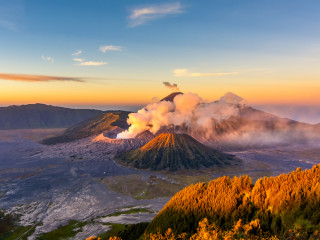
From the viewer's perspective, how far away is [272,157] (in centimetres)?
17300

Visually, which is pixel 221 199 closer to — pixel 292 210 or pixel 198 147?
A: pixel 292 210

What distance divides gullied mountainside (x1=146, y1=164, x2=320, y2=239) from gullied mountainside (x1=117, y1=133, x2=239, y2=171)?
87548 mm

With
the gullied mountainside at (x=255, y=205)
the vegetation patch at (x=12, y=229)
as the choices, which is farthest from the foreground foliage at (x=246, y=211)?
the vegetation patch at (x=12, y=229)

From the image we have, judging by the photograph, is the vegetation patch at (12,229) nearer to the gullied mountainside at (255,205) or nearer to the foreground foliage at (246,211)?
the foreground foliage at (246,211)

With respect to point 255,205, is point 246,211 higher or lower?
lower

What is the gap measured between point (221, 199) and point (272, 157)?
481ft

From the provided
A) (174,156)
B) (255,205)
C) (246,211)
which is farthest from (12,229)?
(174,156)

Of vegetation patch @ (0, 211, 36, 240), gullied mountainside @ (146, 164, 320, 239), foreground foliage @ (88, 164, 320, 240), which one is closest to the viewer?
foreground foliage @ (88, 164, 320, 240)

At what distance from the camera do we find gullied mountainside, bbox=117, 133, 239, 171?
144m

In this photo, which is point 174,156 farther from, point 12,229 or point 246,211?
point 246,211

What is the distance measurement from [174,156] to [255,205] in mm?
109766

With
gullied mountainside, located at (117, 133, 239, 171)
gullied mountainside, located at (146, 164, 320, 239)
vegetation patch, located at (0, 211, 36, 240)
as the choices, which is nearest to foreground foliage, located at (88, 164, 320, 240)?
gullied mountainside, located at (146, 164, 320, 239)

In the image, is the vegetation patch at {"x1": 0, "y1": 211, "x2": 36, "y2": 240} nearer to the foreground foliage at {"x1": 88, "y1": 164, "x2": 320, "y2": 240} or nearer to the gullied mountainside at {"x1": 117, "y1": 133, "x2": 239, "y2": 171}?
the foreground foliage at {"x1": 88, "y1": 164, "x2": 320, "y2": 240}

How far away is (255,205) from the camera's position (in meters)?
42.8
